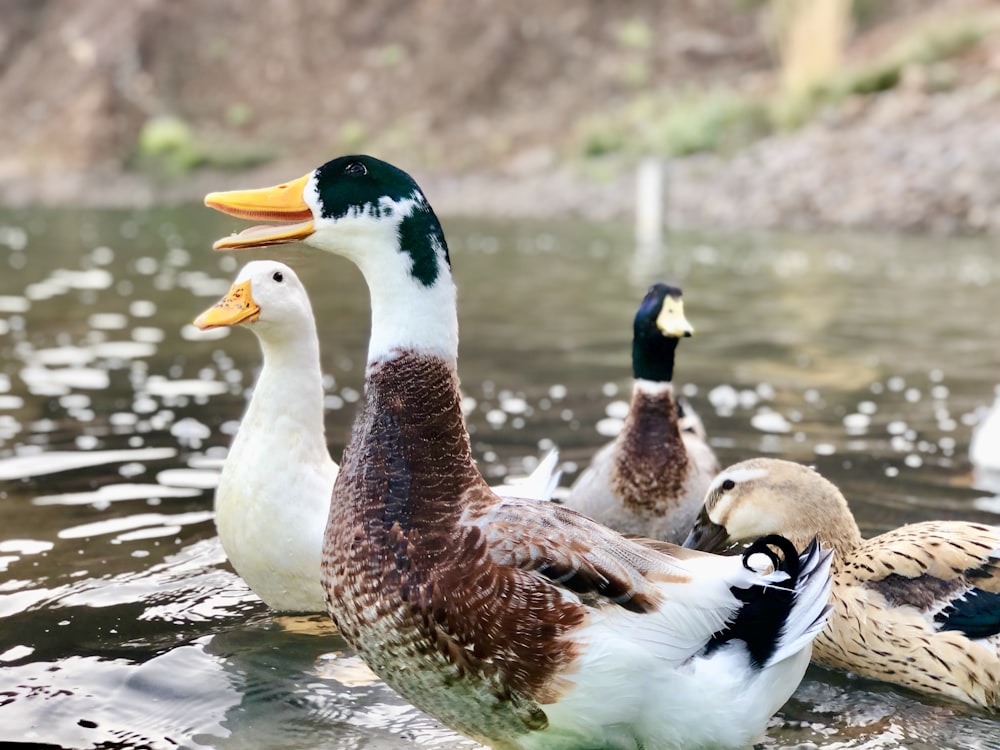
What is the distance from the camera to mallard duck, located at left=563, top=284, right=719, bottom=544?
4773 millimetres

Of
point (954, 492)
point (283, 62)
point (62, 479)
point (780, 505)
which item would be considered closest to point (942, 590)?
point (780, 505)

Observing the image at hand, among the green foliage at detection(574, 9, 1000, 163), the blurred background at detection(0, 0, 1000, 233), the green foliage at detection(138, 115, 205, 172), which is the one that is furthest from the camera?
the green foliage at detection(138, 115, 205, 172)

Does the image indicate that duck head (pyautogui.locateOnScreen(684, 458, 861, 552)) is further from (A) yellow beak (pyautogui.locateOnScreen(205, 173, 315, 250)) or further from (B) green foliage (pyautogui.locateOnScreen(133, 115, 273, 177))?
(B) green foliage (pyautogui.locateOnScreen(133, 115, 273, 177))

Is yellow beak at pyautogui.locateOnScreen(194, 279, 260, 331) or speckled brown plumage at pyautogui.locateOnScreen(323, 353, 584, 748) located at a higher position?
yellow beak at pyautogui.locateOnScreen(194, 279, 260, 331)

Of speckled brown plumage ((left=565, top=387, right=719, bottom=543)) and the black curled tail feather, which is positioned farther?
speckled brown plumage ((left=565, top=387, right=719, bottom=543))

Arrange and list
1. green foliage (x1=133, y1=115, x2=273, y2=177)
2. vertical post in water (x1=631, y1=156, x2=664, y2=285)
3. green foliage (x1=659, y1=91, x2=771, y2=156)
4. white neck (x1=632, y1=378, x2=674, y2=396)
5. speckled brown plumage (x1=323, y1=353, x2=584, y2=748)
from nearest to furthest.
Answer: speckled brown plumage (x1=323, y1=353, x2=584, y2=748), white neck (x1=632, y1=378, x2=674, y2=396), vertical post in water (x1=631, y1=156, x2=664, y2=285), green foliage (x1=659, y1=91, x2=771, y2=156), green foliage (x1=133, y1=115, x2=273, y2=177)

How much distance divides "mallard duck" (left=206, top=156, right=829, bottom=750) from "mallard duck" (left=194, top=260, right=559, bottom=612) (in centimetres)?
101

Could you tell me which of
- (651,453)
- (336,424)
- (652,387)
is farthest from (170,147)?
(651,453)

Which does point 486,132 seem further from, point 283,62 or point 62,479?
point 62,479

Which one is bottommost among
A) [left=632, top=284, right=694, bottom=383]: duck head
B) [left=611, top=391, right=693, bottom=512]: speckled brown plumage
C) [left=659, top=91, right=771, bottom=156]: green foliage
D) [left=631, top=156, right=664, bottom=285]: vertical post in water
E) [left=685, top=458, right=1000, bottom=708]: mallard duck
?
[left=685, top=458, right=1000, bottom=708]: mallard duck

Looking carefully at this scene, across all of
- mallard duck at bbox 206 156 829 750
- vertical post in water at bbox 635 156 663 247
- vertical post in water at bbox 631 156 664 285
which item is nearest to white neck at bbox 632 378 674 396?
mallard duck at bbox 206 156 829 750

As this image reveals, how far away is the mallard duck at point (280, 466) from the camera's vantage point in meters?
4.04

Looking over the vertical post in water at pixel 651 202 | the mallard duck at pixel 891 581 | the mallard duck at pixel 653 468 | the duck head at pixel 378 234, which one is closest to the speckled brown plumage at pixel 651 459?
the mallard duck at pixel 653 468

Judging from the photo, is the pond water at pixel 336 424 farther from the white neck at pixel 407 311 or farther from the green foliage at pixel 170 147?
the green foliage at pixel 170 147
